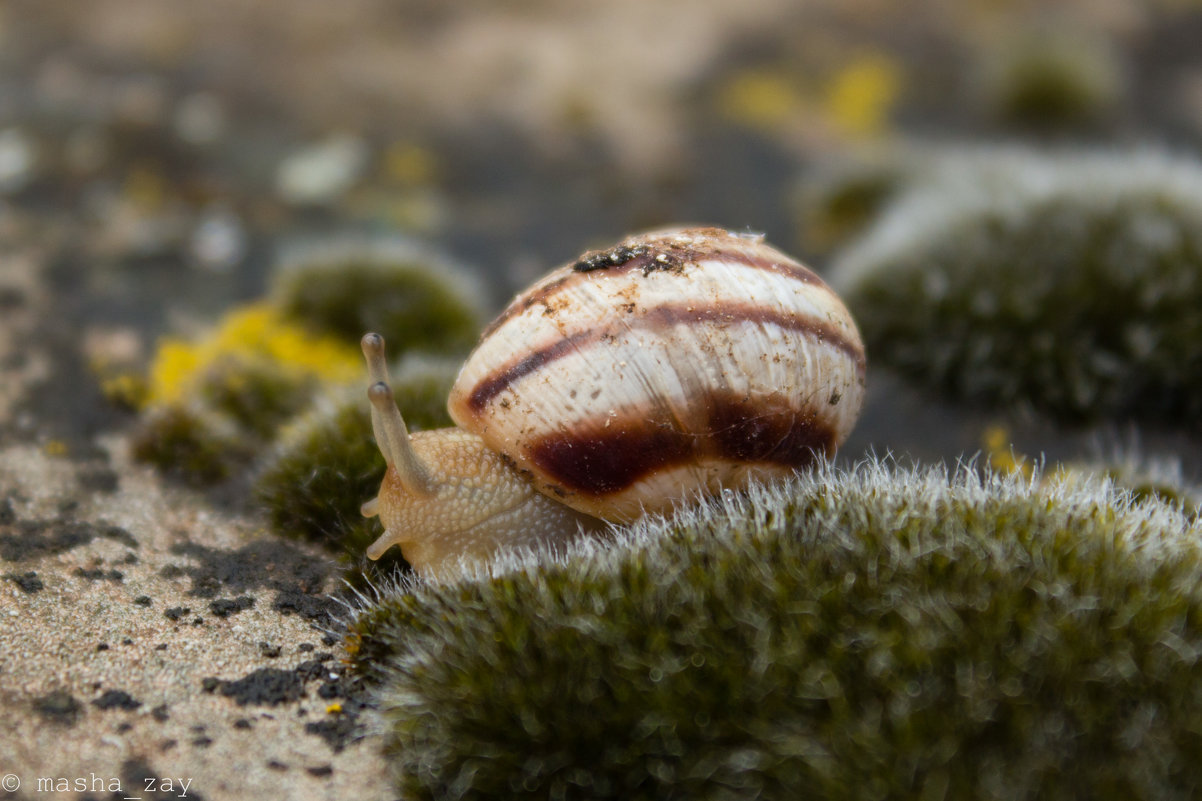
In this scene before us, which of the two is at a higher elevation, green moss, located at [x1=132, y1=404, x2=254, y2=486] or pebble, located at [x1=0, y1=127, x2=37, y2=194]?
pebble, located at [x1=0, y1=127, x2=37, y2=194]

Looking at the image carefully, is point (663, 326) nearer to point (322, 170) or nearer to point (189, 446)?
point (189, 446)

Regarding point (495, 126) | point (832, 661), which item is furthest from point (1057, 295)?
point (495, 126)

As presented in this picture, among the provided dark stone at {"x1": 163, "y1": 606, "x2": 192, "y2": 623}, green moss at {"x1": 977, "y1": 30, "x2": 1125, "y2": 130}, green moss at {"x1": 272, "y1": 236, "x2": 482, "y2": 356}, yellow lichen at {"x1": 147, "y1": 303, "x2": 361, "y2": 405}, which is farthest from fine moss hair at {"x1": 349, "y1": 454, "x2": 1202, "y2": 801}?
green moss at {"x1": 977, "y1": 30, "x2": 1125, "y2": 130}

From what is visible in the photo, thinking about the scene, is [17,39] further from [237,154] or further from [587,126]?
[587,126]

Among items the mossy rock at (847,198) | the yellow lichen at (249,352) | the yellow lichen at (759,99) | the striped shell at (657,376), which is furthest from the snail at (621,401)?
the yellow lichen at (759,99)

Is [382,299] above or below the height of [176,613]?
above

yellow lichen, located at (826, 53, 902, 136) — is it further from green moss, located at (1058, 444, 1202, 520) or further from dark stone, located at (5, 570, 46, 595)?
dark stone, located at (5, 570, 46, 595)

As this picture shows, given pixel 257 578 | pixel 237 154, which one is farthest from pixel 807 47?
pixel 257 578
